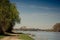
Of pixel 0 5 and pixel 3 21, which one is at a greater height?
pixel 0 5

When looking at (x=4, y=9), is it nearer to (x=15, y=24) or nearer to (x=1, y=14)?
(x=1, y=14)

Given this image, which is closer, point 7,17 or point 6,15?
point 6,15

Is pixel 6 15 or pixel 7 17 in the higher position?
pixel 6 15

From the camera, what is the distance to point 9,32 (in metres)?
23.8

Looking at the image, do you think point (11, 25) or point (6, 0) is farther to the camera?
point (11, 25)

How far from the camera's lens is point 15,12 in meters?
22.7

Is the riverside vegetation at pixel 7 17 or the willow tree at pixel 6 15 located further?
the willow tree at pixel 6 15

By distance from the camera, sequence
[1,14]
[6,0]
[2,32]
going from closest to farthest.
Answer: [1,14] < [6,0] < [2,32]

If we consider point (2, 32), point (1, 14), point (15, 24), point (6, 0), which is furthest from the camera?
point (15, 24)

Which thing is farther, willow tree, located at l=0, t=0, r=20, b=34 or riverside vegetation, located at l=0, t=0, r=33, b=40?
willow tree, located at l=0, t=0, r=20, b=34

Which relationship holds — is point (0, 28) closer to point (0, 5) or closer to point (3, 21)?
point (3, 21)

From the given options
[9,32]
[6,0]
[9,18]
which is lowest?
[9,32]

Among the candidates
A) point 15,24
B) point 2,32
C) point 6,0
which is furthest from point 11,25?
point 6,0

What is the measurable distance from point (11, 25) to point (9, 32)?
31.3 inches
